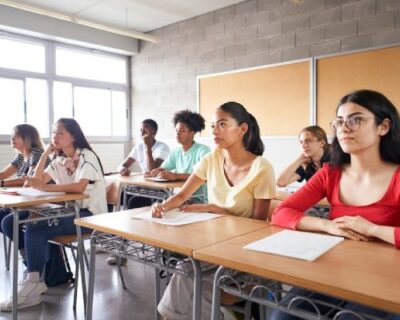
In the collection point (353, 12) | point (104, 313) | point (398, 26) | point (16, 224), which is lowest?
point (104, 313)

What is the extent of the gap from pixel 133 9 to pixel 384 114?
15.9 feet

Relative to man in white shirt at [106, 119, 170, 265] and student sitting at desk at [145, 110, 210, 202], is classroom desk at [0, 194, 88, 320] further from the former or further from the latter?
man in white shirt at [106, 119, 170, 265]

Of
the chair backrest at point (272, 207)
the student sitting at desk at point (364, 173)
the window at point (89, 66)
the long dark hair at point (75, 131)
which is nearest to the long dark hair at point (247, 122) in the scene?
the chair backrest at point (272, 207)

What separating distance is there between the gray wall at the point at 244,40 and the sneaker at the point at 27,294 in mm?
3742

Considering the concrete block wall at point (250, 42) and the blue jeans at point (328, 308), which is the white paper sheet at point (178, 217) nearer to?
the blue jeans at point (328, 308)

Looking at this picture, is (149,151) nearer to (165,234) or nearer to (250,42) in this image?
(250,42)

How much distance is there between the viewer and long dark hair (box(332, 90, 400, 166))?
4.33 ft

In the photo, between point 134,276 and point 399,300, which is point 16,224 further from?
point 399,300

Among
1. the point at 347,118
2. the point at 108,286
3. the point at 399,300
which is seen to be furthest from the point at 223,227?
the point at 108,286

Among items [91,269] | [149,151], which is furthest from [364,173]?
[149,151]

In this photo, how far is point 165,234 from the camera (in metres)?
1.36

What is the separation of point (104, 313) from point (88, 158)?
39.5 inches

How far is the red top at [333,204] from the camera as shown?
4.26 ft

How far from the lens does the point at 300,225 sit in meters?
1.37
